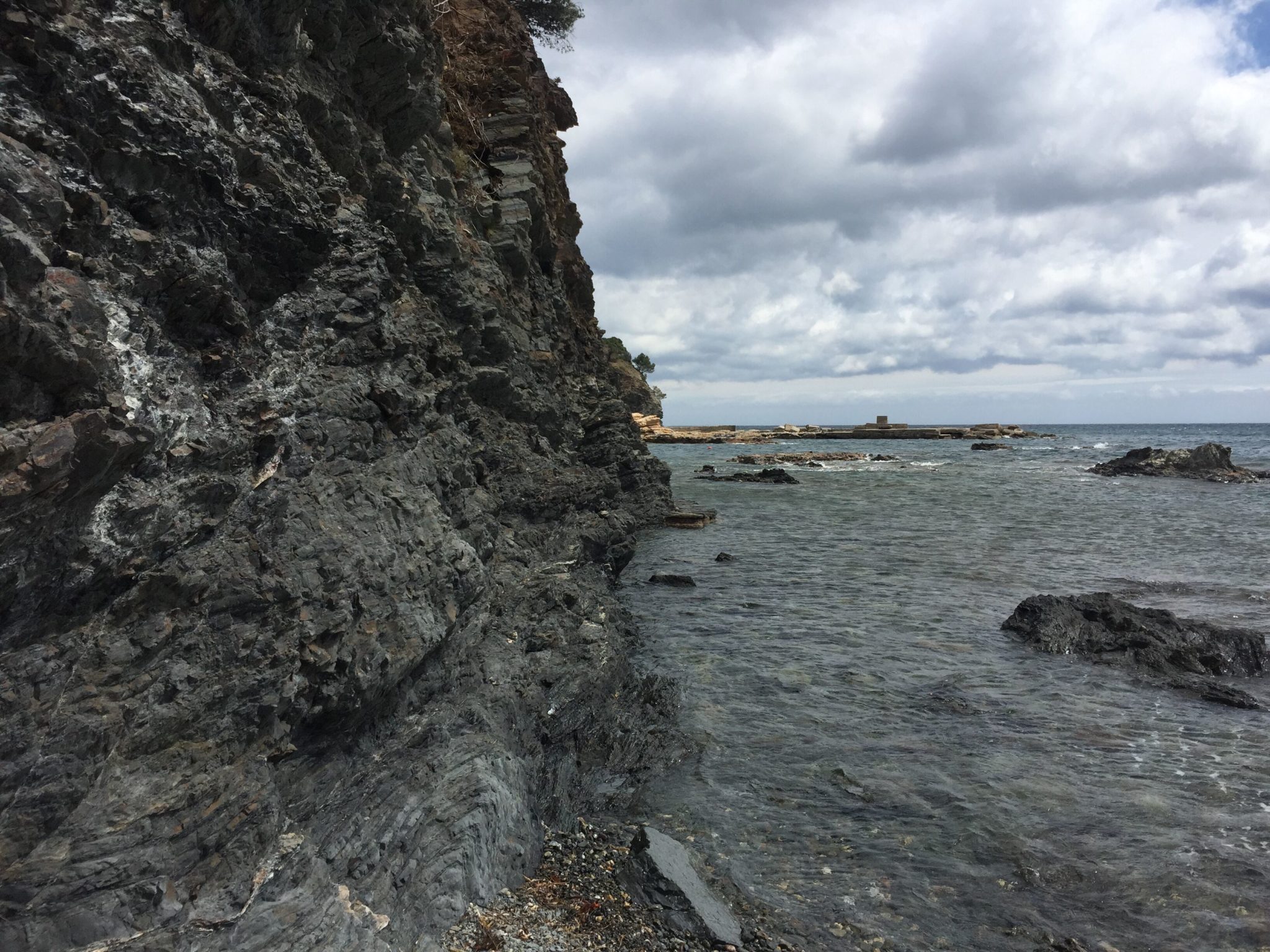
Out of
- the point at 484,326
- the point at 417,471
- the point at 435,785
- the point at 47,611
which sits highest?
the point at 484,326

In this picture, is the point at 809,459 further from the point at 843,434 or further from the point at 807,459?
the point at 843,434

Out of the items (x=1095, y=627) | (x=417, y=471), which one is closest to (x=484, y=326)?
(x=417, y=471)

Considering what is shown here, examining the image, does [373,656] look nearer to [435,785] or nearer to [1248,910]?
[435,785]

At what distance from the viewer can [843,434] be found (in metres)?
115

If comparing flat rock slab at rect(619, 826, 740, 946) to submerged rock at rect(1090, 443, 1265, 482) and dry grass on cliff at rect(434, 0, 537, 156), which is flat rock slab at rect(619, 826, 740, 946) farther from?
Result: submerged rock at rect(1090, 443, 1265, 482)

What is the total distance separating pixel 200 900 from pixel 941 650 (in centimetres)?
1100

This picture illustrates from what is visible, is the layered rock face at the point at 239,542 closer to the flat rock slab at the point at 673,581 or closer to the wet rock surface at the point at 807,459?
the flat rock slab at the point at 673,581

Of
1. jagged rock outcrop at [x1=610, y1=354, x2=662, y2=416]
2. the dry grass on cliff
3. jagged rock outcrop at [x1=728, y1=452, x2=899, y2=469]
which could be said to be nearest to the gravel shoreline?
the dry grass on cliff

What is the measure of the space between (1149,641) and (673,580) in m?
9.17

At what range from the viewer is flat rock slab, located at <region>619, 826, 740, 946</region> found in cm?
533

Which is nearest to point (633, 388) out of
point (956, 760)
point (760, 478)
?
point (760, 478)

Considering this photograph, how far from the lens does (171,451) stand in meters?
4.61

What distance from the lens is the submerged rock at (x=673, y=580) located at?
1709 cm

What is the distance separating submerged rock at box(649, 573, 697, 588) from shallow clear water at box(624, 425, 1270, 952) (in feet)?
1.39
